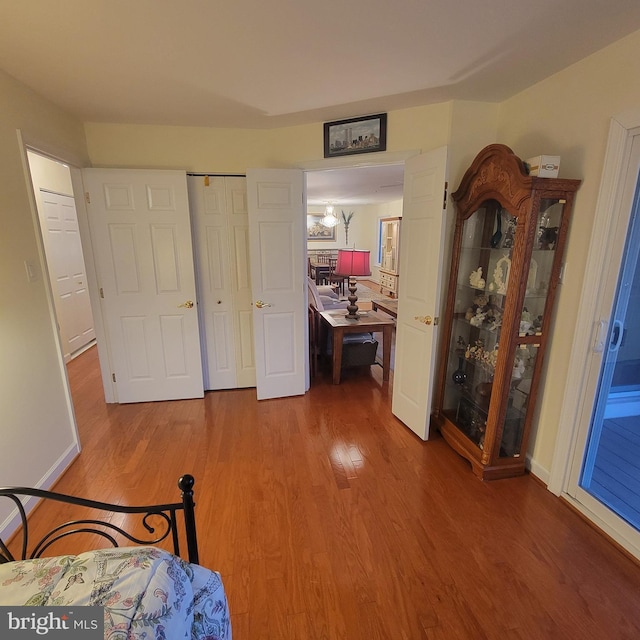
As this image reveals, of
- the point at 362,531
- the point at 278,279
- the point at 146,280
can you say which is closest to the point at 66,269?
the point at 146,280

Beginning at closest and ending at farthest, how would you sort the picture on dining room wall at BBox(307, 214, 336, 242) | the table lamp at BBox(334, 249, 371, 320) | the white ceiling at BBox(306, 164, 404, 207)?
the table lamp at BBox(334, 249, 371, 320) → the white ceiling at BBox(306, 164, 404, 207) → the picture on dining room wall at BBox(307, 214, 336, 242)

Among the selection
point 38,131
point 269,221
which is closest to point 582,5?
point 269,221

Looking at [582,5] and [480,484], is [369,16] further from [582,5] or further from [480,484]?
[480,484]

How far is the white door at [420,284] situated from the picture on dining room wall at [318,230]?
8.39 m

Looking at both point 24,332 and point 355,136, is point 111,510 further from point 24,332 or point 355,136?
point 355,136

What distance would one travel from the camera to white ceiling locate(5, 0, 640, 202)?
140cm

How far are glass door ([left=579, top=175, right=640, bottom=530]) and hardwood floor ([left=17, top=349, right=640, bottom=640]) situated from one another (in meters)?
0.24

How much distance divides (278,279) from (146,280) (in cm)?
113

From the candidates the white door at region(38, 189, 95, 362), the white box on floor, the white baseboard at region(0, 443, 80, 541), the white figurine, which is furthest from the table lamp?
the white door at region(38, 189, 95, 362)

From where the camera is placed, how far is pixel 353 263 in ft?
11.7

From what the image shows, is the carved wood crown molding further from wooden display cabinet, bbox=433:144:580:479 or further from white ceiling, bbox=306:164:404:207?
white ceiling, bbox=306:164:404:207

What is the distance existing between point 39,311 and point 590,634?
10.2 ft

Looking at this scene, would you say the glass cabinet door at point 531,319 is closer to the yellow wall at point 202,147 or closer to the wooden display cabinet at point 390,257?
the yellow wall at point 202,147

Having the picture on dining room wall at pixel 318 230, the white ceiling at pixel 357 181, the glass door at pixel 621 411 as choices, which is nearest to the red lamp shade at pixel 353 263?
the white ceiling at pixel 357 181
